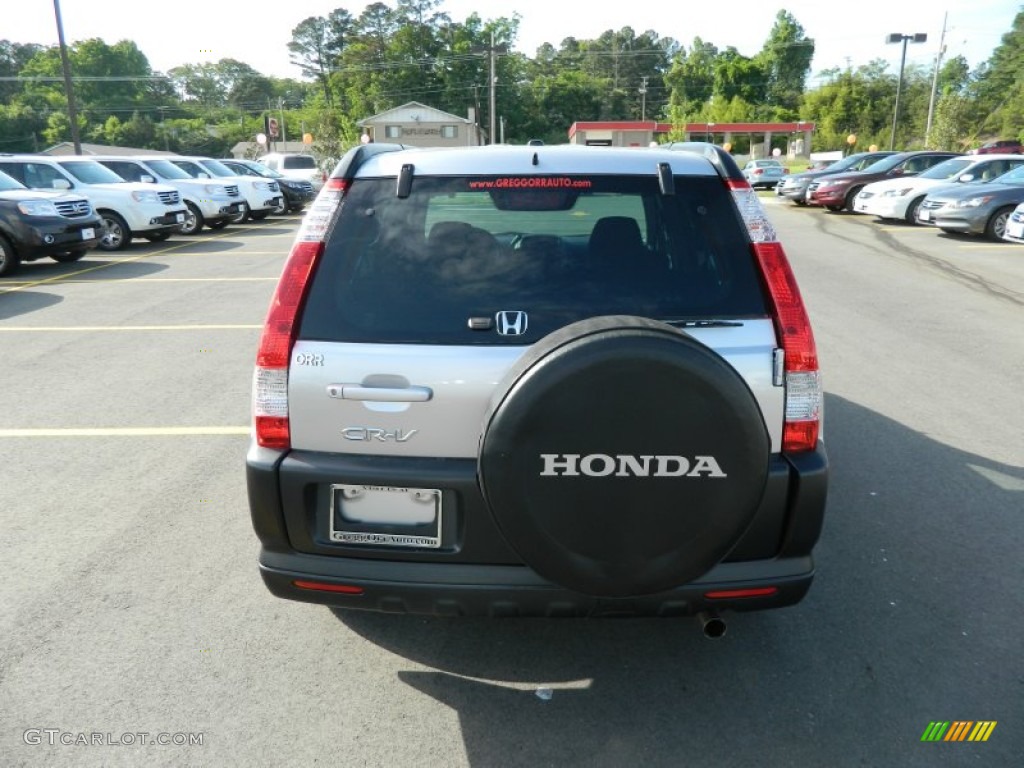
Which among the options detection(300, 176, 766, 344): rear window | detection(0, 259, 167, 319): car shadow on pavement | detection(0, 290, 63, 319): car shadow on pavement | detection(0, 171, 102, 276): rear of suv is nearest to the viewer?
detection(300, 176, 766, 344): rear window

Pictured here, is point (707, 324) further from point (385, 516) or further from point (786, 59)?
point (786, 59)

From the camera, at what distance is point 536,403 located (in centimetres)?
224

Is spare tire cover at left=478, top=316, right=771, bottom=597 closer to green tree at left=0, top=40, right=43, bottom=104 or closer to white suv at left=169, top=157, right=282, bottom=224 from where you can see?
white suv at left=169, top=157, right=282, bottom=224

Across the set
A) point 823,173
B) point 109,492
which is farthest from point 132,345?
point 823,173

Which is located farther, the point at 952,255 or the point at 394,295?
the point at 952,255

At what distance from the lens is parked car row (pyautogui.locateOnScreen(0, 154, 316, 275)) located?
12.9 m

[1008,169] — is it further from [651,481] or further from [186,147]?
[186,147]

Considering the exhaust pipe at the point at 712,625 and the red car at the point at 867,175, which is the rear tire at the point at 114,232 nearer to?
the exhaust pipe at the point at 712,625

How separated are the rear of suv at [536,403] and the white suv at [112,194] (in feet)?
48.1

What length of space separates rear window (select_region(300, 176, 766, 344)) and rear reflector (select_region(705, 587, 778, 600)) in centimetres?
90

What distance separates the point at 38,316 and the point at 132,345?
2.48 m

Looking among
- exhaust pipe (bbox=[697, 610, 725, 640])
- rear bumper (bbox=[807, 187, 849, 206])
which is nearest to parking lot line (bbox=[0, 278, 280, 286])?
exhaust pipe (bbox=[697, 610, 725, 640])

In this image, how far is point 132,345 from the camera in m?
8.13

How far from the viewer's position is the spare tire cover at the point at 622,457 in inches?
87.4
